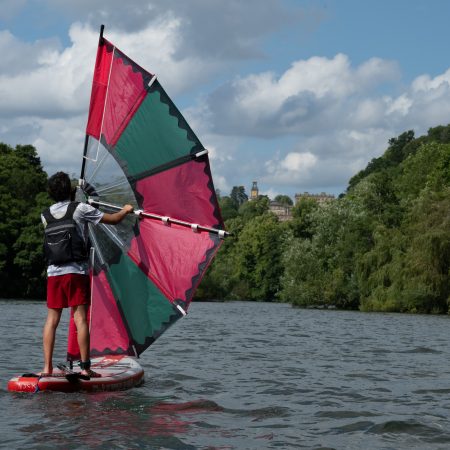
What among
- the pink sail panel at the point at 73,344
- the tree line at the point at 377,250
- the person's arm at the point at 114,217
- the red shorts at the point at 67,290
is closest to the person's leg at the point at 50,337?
the red shorts at the point at 67,290

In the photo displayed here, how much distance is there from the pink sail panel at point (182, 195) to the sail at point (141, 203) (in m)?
0.01

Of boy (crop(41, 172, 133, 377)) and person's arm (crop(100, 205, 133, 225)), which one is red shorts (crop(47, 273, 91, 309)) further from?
person's arm (crop(100, 205, 133, 225))

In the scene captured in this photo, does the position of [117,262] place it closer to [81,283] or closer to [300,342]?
[81,283]

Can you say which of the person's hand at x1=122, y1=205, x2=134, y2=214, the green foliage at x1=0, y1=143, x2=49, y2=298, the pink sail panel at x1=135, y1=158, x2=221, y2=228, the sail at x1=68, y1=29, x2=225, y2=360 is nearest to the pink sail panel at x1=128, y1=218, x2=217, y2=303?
the sail at x1=68, y1=29, x2=225, y2=360

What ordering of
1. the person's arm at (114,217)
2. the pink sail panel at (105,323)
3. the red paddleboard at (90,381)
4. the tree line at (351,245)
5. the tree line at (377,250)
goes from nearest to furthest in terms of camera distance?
the red paddleboard at (90,381) < the person's arm at (114,217) < the pink sail panel at (105,323) < the tree line at (377,250) < the tree line at (351,245)

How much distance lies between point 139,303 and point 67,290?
1.48m

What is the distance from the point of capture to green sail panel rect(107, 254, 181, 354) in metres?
12.3

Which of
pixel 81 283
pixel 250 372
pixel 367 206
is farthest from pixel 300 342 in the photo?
pixel 367 206

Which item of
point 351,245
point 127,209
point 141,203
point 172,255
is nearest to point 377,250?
point 351,245

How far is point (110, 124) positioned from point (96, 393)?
3.55 meters

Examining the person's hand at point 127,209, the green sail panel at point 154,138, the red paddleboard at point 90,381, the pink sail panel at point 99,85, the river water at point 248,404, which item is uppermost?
the pink sail panel at point 99,85

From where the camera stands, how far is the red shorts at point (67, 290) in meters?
11.1

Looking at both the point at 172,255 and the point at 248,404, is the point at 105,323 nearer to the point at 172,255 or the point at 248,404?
the point at 172,255

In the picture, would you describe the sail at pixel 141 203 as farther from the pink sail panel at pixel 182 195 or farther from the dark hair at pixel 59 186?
the dark hair at pixel 59 186
